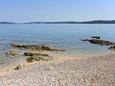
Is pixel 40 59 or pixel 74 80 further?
pixel 40 59

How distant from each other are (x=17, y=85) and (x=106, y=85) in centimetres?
525

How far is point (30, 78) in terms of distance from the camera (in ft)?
59.4

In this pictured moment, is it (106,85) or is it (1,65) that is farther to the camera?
(1,65)

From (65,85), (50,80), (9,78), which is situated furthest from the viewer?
(9,78)

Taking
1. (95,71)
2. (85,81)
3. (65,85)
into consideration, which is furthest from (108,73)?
(65,85)

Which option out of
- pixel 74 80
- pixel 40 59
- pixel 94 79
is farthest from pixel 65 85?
pixel 40 59

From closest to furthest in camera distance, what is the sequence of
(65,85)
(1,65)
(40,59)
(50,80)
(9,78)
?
1. (65,85)
2. (50,80)
3. (9,78)
4. (1,65)
5. (40,59)

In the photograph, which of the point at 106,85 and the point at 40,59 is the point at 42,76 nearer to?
the point at 106,85

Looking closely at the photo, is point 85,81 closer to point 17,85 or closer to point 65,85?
point 65,85

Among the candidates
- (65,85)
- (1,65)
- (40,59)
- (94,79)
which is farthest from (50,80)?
(40,59)

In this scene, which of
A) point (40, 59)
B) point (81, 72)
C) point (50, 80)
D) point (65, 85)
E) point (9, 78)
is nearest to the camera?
point (65, 85)

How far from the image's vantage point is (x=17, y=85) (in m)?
16.1

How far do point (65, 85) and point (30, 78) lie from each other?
2.99 m

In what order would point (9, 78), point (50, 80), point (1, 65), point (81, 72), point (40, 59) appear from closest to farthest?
point (50, 80) < point (9, 78) < point (81, 72) < point (1, 65) < point (40, 59)
